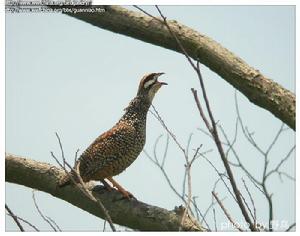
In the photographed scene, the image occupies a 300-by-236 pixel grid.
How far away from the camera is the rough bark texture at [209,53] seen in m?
4.04

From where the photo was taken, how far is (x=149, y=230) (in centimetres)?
444

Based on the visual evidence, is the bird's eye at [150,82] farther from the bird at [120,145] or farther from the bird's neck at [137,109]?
the bird's neck at [137,109]

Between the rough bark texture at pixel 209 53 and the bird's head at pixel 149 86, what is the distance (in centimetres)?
80

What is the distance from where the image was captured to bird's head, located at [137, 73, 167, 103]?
5344mm

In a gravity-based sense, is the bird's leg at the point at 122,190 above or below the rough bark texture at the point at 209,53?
below

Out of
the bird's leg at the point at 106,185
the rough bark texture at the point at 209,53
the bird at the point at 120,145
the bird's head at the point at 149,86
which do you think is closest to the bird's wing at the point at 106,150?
the bird at the point at 120,145

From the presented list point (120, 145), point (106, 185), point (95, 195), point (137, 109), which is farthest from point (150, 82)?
point (95, 195)

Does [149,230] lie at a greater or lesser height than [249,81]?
lesser

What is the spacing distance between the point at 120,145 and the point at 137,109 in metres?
0.46

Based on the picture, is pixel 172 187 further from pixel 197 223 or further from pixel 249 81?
pixel 249 81

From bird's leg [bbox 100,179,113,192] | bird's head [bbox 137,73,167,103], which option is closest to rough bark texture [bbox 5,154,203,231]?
bird's leg [bbox 100,179,113,192]

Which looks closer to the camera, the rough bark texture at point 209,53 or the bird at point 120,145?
the rough bark texture at point 209,53
